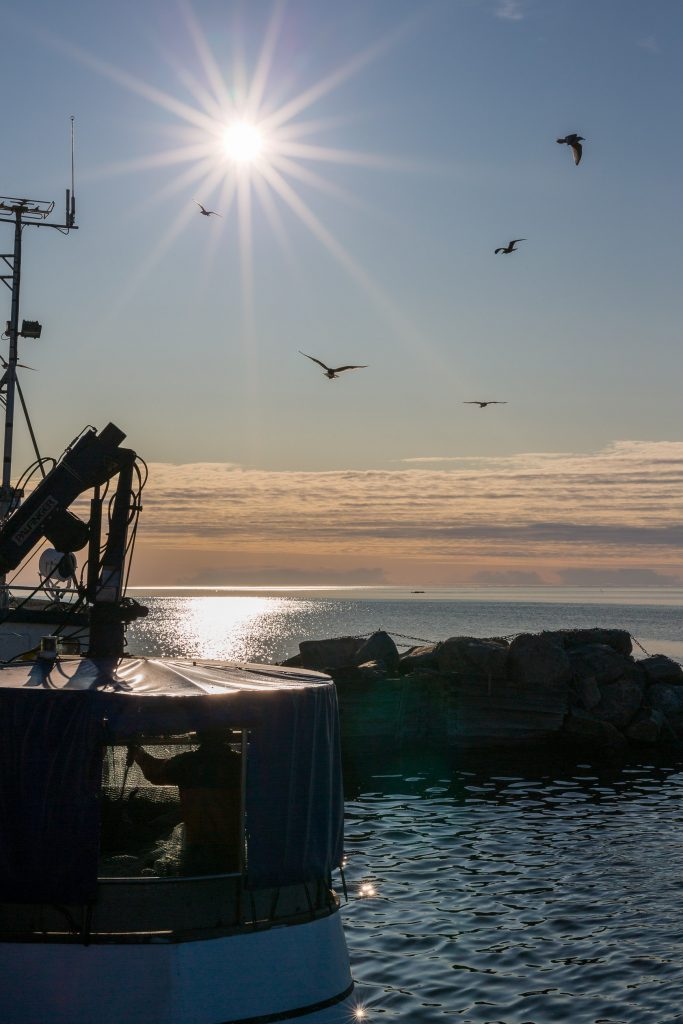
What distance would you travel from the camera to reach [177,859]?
12.9 metres

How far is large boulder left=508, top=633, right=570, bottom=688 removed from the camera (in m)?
47.3

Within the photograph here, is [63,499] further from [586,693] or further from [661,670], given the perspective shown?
[661,670]

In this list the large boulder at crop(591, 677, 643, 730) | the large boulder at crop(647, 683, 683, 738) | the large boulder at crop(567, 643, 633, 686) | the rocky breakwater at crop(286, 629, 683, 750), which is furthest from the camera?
the large boulder at crop(647, 683, 683, 738)

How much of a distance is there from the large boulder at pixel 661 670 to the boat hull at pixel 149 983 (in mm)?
43511

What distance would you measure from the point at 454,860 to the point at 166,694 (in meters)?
17.2

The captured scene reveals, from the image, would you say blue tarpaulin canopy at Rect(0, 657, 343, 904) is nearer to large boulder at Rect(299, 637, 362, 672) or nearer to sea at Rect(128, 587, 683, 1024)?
sea at Rect(128, 587, 683, 1024)

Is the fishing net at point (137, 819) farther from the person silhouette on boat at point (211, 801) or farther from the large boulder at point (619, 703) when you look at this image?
the large boulder at point (619, 703)

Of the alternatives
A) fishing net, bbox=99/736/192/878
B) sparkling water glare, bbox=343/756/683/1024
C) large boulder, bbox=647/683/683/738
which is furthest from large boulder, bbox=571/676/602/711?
fishing net, bbox=99/736/192/878

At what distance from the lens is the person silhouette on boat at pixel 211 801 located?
1297 centimetres

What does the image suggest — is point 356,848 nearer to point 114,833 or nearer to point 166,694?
point 114,833

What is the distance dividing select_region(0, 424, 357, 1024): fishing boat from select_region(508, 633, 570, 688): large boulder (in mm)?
34635

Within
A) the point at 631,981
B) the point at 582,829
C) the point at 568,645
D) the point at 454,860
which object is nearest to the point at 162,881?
the point at 631,981

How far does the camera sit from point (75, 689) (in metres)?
12.2

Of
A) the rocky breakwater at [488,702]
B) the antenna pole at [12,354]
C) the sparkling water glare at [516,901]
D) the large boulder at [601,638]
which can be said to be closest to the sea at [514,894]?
the sparkling water glare at [516,901]
